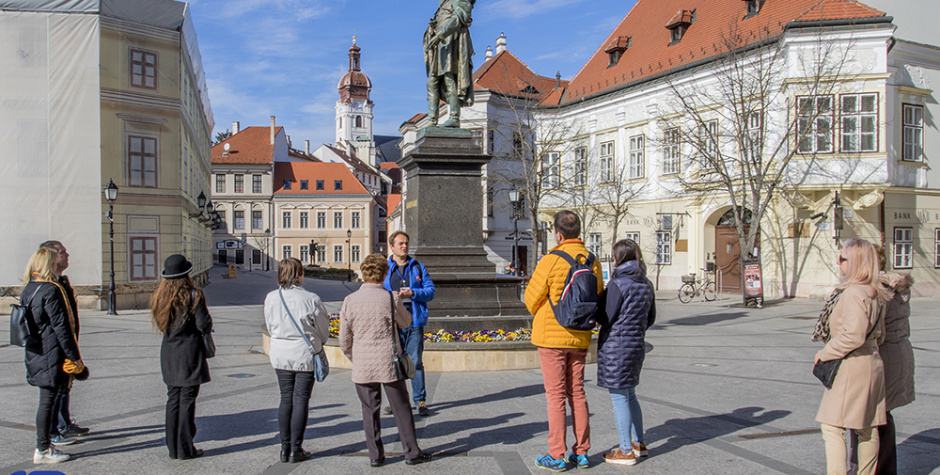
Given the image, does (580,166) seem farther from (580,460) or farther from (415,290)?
(580,460)

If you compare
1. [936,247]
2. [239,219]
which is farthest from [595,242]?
[239,219]

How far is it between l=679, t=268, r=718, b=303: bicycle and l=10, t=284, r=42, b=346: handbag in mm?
21045

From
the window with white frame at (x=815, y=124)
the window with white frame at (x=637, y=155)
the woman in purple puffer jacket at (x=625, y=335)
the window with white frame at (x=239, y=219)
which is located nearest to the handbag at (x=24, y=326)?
the woman in purple puffer jacket at (x=625, y=335)

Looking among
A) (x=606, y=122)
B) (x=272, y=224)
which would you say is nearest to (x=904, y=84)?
(x=606, y=122)

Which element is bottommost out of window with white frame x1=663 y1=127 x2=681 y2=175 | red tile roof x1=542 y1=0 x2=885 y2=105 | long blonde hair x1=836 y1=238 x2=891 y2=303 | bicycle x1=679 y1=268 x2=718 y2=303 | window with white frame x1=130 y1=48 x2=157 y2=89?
bicycle x1=679 y1=268 x2=718 y2=303

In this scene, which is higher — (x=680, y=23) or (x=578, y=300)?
(x=680, y=23)

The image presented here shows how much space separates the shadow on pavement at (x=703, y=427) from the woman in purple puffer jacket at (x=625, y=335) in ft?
1.96

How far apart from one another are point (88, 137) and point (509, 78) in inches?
1069

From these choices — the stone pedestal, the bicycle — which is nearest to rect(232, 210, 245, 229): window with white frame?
the bicycle

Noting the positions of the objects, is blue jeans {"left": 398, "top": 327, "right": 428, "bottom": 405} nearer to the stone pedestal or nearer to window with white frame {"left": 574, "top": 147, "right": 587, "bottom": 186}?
the stone pedestal

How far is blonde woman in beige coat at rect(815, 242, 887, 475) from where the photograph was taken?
14.2 feet

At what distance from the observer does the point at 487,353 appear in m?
9.45

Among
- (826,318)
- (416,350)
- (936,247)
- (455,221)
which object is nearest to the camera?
(826,318)

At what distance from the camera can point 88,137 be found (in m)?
21.0
